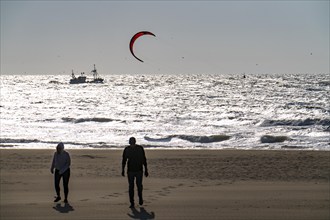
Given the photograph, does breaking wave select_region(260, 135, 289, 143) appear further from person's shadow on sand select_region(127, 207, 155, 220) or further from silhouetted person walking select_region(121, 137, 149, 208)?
person's shadow on sand select_region(127, 207, 155, 220)

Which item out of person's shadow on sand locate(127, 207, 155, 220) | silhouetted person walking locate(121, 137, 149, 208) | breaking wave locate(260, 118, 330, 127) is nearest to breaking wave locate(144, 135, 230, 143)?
breaking wave locate(260, 118, 330, 127)

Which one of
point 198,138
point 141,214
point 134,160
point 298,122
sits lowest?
point 141,214

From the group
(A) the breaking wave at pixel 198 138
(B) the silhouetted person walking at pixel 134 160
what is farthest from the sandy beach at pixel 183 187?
(A) the breaking wave at pixel 198 138

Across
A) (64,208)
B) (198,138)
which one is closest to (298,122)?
(198,138)

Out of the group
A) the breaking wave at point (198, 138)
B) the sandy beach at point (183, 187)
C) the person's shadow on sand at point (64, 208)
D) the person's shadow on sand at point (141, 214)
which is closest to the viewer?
the person's shadow on sand at point (141, 214)

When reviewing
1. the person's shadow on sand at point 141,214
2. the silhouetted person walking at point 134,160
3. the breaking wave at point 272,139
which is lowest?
the person's shadow on sand at point 141,214

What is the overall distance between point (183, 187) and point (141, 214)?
3.09 meters

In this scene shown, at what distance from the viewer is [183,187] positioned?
12.8 m

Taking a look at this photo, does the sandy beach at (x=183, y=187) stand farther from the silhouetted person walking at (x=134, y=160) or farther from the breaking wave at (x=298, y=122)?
the breaking wave at (x=298, y=122)

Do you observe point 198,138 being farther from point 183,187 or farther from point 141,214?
point 141,214

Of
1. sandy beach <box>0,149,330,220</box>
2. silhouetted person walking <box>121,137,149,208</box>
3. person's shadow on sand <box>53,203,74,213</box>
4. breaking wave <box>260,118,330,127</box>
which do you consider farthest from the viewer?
breaking wave <box>260,118,330,127</box>

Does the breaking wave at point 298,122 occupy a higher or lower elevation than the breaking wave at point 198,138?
higher

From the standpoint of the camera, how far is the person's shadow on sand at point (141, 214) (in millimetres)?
9547

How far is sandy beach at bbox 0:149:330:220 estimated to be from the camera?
32.6ft
